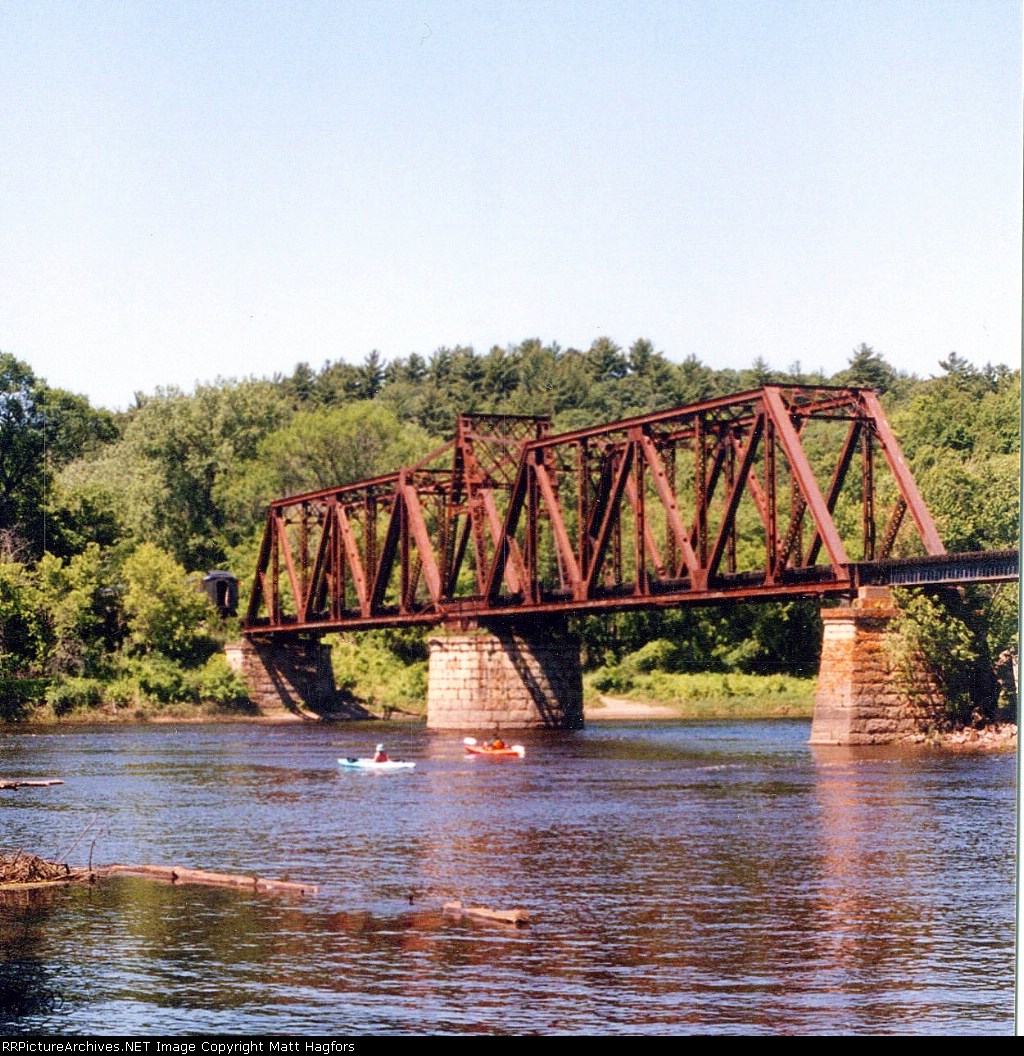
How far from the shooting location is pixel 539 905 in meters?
32.8

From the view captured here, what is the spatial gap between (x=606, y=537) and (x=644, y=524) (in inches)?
70.6

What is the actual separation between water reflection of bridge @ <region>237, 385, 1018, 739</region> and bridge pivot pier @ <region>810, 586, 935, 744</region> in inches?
58.7

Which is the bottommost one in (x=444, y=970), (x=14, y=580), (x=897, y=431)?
(x=444, y=970)

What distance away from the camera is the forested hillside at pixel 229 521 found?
81.3m

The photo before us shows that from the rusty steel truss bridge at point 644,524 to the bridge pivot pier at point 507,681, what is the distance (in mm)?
1470

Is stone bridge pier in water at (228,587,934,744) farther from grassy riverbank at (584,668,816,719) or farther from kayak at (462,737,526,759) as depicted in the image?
grassy riverbank at (584,668,816,719)

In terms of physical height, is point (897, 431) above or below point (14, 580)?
above

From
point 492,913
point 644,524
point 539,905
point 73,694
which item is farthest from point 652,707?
point 492,913

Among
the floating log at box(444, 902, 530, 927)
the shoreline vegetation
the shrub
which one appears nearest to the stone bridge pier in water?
the shoreline vegetation

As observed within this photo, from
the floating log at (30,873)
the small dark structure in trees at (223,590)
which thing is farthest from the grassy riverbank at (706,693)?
the floating log at (30,873)
